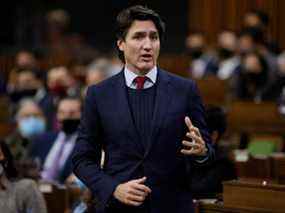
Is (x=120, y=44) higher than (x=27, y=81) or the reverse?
higher

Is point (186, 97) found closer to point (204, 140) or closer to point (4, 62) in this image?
point (204, 140)

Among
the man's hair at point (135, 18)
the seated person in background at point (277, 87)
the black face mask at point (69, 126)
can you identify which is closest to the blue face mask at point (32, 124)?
the black face mask at point (69, 126)

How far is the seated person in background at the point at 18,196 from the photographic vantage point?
5179 millimetres

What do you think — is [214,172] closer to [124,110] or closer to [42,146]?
[124,110]

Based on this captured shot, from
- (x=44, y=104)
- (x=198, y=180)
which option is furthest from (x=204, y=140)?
(x=44, y=104)

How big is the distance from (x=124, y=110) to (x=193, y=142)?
340 mm

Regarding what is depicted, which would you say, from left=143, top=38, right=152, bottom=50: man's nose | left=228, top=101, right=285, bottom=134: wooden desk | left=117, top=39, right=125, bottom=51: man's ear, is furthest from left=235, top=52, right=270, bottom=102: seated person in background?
left=143, top=38, right=152, bottom=50: man's nose

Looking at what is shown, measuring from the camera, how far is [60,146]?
7688 millimetres

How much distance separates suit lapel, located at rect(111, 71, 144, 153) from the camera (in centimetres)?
404

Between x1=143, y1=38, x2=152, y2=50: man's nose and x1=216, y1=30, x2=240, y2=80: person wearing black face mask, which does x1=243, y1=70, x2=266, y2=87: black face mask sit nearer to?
x1=216, y1=30, x2=240, y2=80: person wearing black face mask

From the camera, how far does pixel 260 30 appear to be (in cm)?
1119

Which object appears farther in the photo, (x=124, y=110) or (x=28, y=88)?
(x=28, y=88)

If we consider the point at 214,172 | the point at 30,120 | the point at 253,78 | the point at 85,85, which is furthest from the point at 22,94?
the point at 214,172

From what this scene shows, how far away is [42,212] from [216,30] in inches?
388
